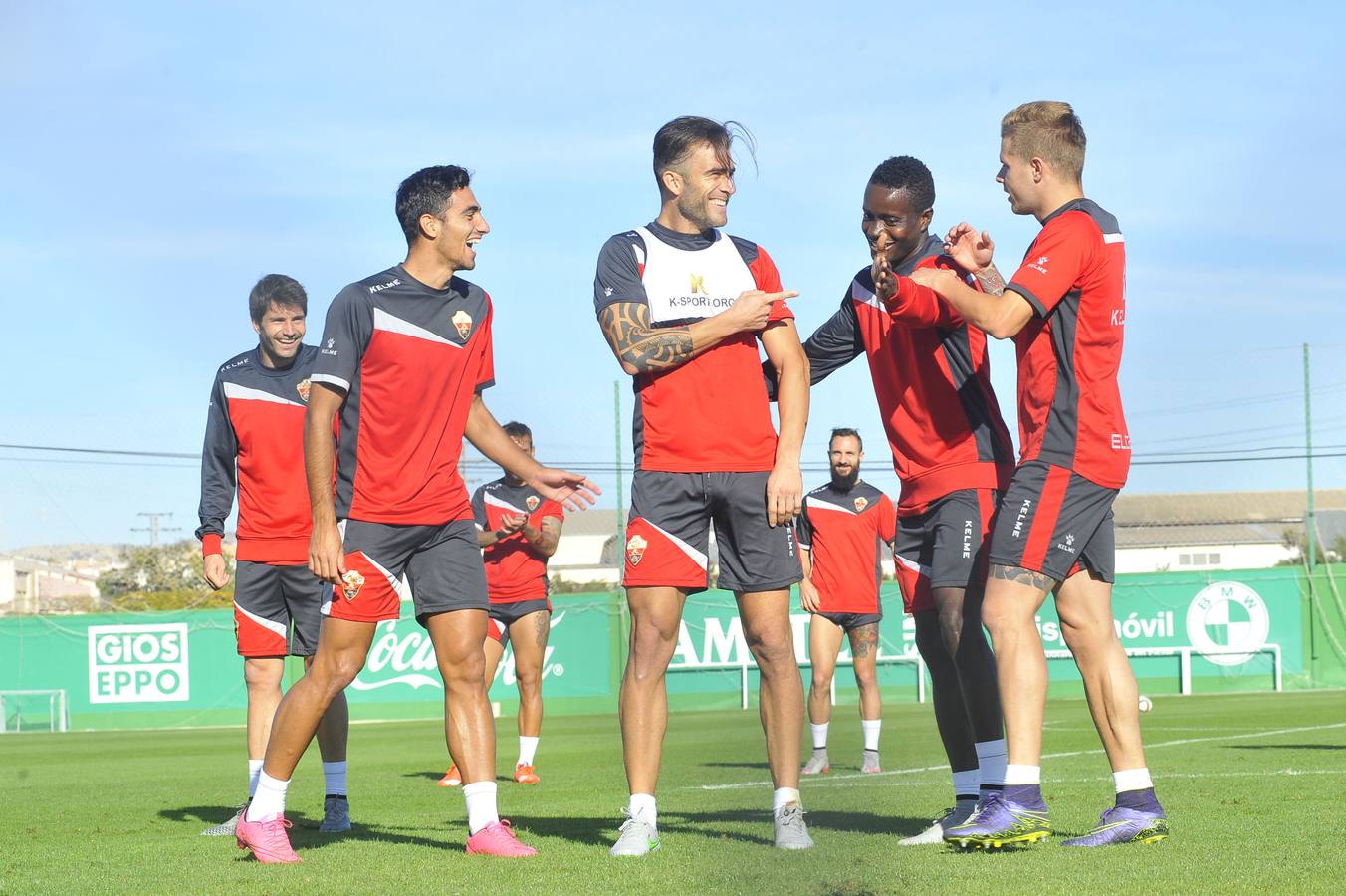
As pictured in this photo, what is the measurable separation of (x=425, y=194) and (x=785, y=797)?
2.52m

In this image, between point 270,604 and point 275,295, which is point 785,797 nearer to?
point 270,604

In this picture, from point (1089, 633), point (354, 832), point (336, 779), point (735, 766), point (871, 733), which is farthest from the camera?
point (871, 733)

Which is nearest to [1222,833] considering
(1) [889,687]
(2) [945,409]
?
(2) [945,409]

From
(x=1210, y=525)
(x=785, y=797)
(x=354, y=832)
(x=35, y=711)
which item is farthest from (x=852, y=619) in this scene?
(x=1210, y=525)

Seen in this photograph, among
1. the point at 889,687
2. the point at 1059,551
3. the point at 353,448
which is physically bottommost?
the point at 889,687

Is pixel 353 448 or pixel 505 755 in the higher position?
pixel 353 448

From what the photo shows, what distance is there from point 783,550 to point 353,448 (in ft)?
5.15

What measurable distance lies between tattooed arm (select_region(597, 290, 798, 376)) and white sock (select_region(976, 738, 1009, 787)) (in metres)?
1.68

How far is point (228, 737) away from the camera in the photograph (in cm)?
1839

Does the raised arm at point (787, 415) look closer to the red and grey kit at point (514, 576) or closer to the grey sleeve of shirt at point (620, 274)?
the grey sleeve of shirt at point (620, 274)

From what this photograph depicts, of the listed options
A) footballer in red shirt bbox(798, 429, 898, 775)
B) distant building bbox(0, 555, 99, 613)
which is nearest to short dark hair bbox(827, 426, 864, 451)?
footballer in red shirt bbox(798, 429, 898, 775)

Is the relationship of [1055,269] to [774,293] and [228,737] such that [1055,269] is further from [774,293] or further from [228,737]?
[228,737]

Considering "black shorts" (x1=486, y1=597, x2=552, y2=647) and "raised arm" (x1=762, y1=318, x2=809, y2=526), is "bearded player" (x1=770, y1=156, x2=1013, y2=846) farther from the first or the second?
"black shorts" (x1=486, y1=597, x2=552, y2=647)

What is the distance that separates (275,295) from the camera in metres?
7.04
